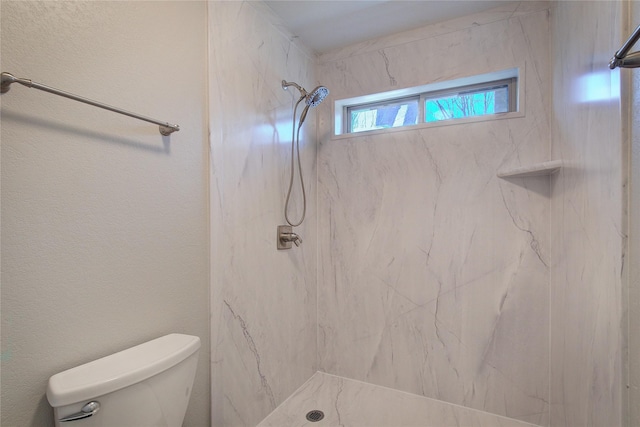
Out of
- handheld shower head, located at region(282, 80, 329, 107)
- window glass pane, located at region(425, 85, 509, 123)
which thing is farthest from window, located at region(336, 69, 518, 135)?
handheld shower head, located at region(282, 80, 329, 107)

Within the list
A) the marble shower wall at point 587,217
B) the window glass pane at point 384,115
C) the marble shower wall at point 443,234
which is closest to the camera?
the marble shower wall at point 587,217

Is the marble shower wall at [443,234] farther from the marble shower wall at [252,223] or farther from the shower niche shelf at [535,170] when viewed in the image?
the marble shower wall at [252,223]

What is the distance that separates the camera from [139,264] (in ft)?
3.51

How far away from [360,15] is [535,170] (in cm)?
128

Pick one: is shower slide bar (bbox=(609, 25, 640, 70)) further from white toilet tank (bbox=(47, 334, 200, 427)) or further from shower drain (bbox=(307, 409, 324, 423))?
shower drain (bbox=(307, 409, 324, 423))

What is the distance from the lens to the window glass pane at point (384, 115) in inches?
81.9

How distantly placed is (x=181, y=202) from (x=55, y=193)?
1.37 feet

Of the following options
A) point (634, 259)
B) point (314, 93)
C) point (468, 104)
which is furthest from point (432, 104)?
point (634, 259)

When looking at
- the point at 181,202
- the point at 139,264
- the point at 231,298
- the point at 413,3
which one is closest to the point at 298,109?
the point at 413,3

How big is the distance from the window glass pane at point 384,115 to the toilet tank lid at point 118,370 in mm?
1753

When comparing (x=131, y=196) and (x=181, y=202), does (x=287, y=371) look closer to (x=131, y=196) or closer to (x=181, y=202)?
(x=181, y=202)

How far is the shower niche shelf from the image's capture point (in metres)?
1.51

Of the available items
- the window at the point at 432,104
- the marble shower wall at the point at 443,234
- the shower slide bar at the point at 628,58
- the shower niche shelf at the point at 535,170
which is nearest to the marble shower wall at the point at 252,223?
the marble shower wall at the point at 443,234

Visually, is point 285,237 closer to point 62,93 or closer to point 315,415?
point 315,415
